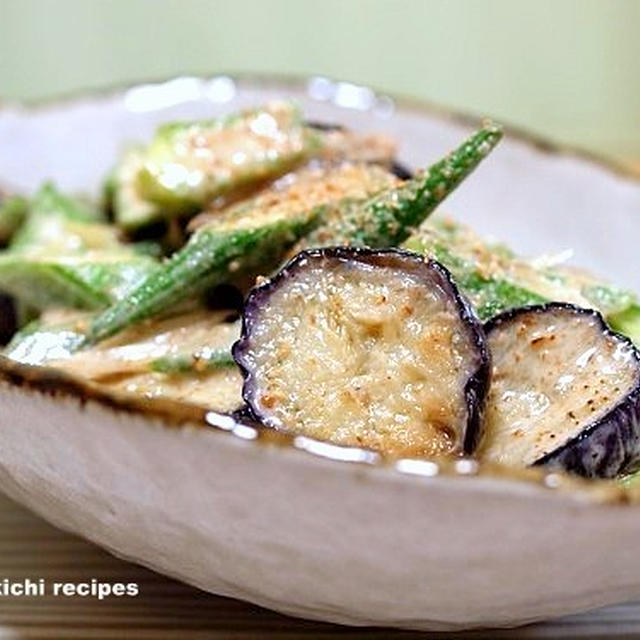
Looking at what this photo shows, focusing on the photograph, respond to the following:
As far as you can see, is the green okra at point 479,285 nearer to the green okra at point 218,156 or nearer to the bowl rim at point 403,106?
the green okra at point 218,156

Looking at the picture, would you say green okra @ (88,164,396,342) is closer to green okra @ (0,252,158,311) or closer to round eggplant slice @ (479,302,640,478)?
green okra @ (0,252,158,311)

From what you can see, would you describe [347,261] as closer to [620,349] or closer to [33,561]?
[620,349]

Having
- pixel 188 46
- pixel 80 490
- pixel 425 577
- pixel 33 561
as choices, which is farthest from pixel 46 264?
pixel 188 46

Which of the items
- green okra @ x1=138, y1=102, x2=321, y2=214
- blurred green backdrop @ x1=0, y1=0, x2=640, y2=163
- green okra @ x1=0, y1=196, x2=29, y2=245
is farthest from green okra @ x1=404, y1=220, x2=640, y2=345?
blurred green backdrop @ x1=0, y1=0, x2=640, y2=163

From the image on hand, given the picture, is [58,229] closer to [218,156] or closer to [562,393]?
[218,156]

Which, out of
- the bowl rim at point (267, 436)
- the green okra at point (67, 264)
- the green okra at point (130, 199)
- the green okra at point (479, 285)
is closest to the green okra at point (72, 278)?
the green okra at point (67, 264)

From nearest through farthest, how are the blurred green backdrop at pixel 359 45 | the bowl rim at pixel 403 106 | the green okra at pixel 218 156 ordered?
1. the green okra at pixel 218 156
2. the bowl rim at pixel 403 106
3. the blurred green backdrop at pixel 359 45

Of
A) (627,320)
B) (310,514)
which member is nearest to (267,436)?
(310,514)
